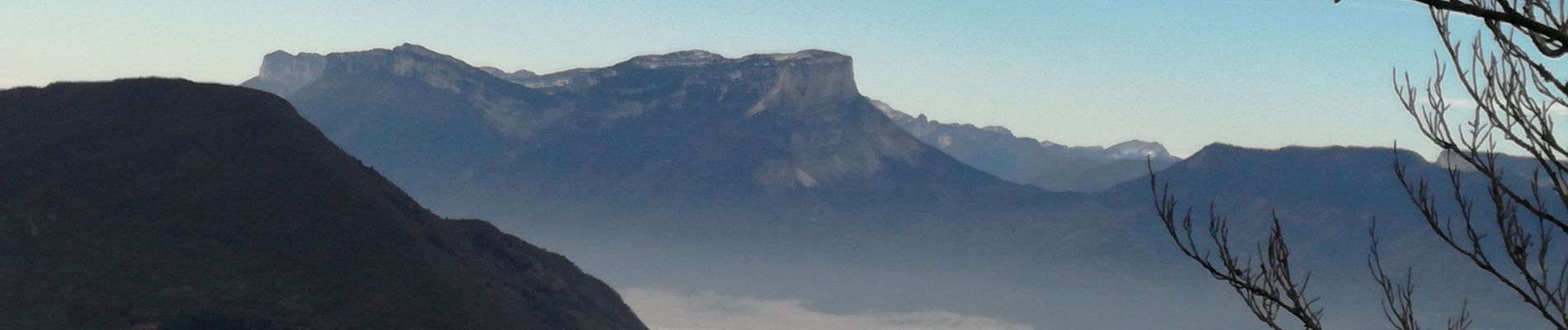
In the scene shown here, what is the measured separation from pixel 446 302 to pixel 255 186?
21559 millimetres

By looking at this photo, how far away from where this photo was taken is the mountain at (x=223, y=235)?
261ft

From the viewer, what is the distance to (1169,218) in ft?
51.4

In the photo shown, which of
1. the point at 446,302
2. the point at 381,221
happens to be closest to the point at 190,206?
the point at 381,221

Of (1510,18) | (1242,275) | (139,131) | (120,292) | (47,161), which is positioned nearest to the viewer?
(1510,18)

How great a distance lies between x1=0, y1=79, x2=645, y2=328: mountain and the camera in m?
79.7

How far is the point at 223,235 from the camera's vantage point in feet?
297

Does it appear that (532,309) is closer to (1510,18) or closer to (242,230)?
(242,230)

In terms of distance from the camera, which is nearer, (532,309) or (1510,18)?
(1510,18)

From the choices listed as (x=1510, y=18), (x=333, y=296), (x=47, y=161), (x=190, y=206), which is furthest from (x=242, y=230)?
(x=1510, y=18)

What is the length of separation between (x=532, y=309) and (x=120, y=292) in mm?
31935

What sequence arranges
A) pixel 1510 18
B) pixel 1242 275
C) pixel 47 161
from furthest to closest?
1. pixel 47 161
2. pixel 1242 275
3. pixel 1510 18

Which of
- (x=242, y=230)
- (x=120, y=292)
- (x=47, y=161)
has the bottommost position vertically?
(x=120, y=292)

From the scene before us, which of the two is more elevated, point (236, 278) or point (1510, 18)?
point (236, 278)

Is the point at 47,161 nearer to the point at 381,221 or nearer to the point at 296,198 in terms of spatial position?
the point at 296,198
